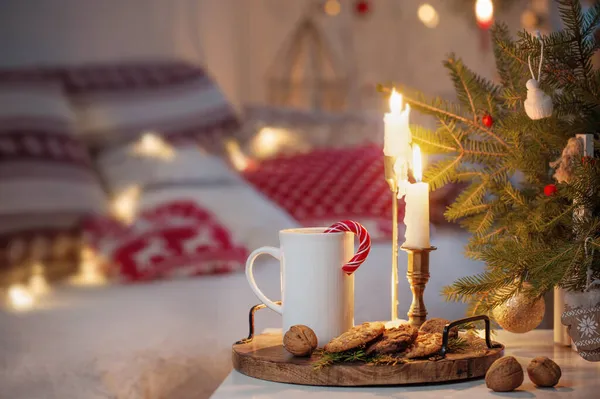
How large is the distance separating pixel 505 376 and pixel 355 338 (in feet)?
0.49

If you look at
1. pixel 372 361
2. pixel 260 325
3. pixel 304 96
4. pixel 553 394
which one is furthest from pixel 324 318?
pixel 304 96

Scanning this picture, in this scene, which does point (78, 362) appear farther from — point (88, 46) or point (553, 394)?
point (88, 46)

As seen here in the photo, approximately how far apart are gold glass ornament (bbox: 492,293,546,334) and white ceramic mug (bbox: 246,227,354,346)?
0.72ft

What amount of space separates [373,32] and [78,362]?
2.76m

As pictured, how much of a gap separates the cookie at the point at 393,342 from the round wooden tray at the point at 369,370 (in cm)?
2

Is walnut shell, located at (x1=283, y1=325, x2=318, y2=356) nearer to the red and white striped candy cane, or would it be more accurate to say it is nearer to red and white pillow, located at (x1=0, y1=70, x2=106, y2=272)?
the red and white striped candy cane

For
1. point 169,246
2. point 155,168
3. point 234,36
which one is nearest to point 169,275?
point 169,246

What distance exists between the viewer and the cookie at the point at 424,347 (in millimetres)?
791

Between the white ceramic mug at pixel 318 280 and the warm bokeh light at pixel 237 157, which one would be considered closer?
the white ceramic mug at pixel 318 280

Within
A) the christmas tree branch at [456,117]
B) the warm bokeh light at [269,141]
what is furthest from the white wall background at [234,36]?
the christmas tree branch at [456,117]


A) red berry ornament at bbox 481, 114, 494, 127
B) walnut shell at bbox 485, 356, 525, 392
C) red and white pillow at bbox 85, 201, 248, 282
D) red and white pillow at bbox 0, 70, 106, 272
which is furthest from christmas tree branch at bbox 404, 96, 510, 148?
red and white pillow at bbox 0, 70, 106, 272

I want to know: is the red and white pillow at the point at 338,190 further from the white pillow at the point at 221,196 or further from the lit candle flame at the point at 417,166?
the lit candle flame at the point at 417,166

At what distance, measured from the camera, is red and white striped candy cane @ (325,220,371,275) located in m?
0.85

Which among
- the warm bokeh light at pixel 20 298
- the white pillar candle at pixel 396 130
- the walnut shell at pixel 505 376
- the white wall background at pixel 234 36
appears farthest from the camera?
the white wall background at pixel 234 36
